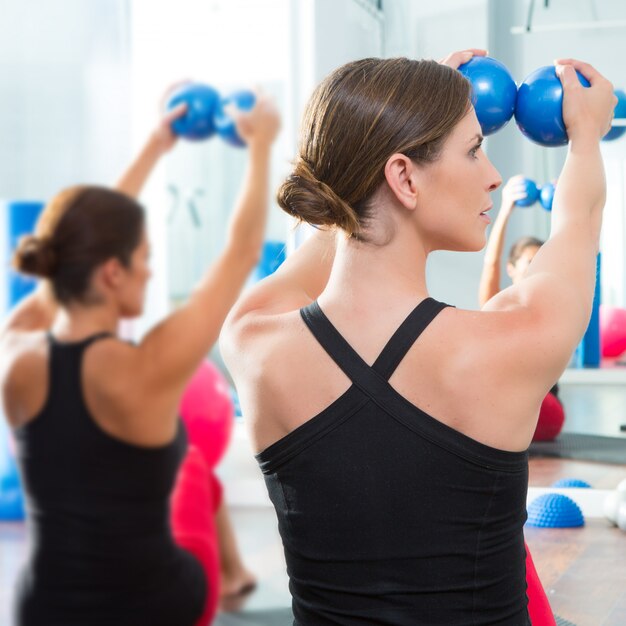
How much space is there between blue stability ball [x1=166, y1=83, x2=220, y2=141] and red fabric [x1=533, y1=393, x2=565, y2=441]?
2.72 m

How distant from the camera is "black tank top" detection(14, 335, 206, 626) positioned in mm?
703

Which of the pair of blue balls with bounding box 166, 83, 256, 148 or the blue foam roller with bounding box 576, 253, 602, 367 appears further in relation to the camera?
the blue foam roller with bounding box 576, 253, 602, 367

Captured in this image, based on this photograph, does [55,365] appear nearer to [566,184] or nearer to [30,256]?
[30,256]

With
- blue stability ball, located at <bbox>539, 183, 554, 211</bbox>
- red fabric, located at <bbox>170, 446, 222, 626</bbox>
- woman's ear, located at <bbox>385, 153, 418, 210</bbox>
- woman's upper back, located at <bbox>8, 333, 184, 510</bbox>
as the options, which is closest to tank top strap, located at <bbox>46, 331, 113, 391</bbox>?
woman's upper back, located at <bbox>8, 333, 184, 510</bbox>

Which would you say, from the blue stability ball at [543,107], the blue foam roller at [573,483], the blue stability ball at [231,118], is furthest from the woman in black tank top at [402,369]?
the blue foam roller at [573,483]

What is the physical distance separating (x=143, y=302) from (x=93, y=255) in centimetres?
5

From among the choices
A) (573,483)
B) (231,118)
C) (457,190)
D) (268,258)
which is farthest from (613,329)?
(231,118)

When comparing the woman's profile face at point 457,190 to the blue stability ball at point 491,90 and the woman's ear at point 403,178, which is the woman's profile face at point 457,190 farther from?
the blue stability ball at point 491,90

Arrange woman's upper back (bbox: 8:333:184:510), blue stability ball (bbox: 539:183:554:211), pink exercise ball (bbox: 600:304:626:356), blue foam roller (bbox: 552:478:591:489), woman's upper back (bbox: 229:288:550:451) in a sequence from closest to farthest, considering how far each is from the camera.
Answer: woman's upper back (bbox: 8:333:184:510)
woman's upper back (bbox: 229:288:550:451)
blue stability ball (bbox: 539:183:554:211)
pink exercise ball (bbox: 600:304:626:356)
blue foam roller (bbox: 552:478:591:489)

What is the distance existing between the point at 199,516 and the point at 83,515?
0.13 m

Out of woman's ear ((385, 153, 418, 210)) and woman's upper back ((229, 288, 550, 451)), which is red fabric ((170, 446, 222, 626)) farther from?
woman's ear ((385, 153, 418, 210))

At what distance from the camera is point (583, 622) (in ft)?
7.30

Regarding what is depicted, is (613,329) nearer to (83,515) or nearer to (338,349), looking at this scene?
(338,349)

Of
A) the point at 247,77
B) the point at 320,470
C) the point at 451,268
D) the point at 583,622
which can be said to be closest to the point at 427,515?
the point at 320,470
